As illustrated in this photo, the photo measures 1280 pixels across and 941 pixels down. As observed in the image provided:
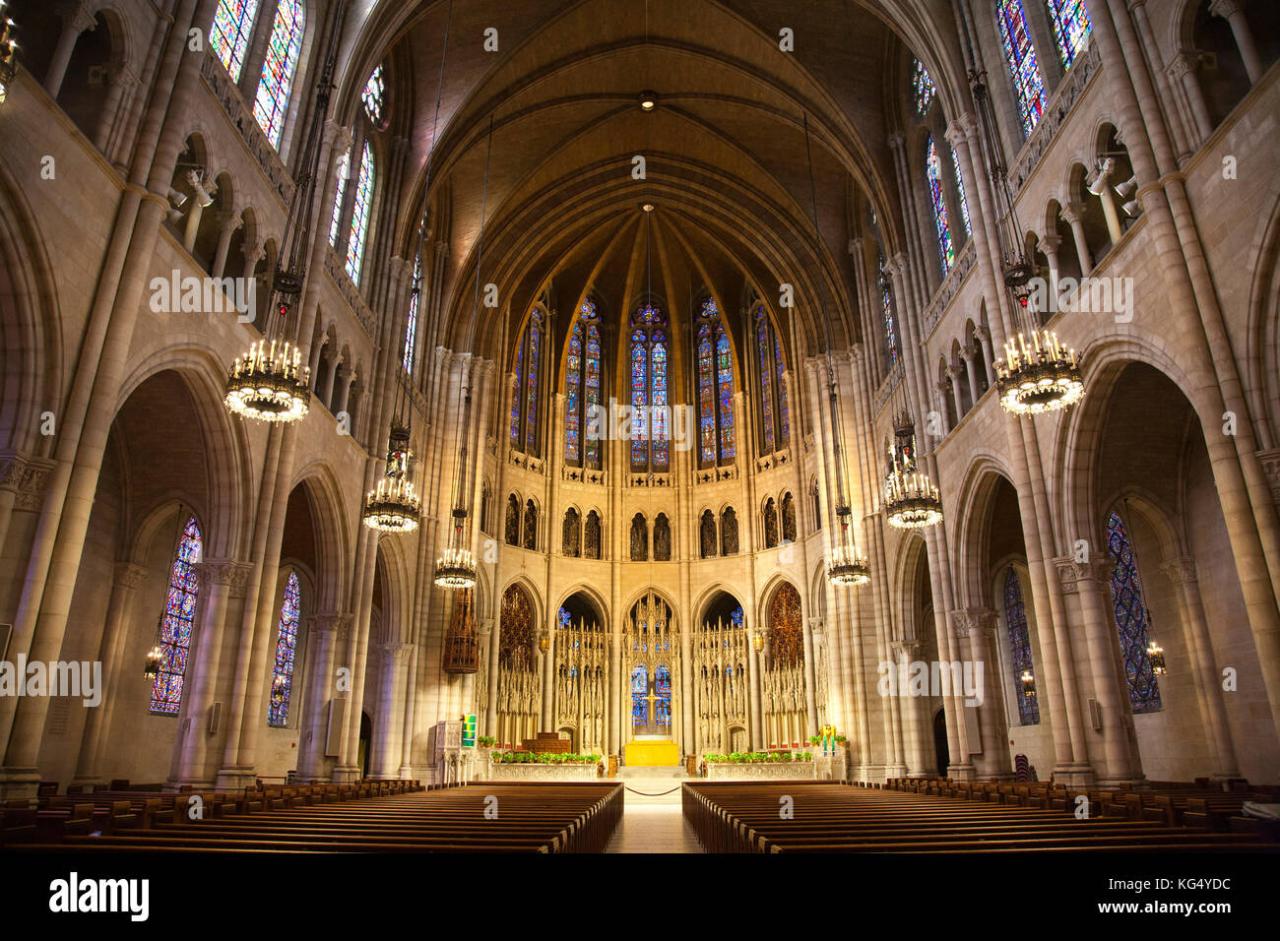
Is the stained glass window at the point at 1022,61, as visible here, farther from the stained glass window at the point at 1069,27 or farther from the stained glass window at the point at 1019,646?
the stained glass window at the point at 1019,646

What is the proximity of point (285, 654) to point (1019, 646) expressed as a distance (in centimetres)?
2233

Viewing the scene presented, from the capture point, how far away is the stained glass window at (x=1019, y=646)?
23250mm

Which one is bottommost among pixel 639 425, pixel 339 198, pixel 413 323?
pixel 339 198

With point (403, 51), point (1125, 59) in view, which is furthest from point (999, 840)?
point (403, 51)

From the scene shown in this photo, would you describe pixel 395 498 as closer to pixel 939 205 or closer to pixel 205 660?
pixel 205 660

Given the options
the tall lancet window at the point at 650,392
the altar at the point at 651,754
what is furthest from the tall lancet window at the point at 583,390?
the altar at the point at 651,754

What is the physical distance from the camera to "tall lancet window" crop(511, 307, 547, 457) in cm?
3622

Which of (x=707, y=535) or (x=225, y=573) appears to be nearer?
(x=225, y=573)

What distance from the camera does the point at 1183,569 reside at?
1756 cm

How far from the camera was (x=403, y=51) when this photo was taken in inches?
930

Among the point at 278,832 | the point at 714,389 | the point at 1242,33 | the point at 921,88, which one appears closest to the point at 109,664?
the point at 278,832

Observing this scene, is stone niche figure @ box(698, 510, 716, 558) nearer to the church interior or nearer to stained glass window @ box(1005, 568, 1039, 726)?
the church interior

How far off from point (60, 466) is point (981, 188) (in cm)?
→ 1716

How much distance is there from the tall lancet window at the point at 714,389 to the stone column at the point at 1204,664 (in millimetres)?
21894
